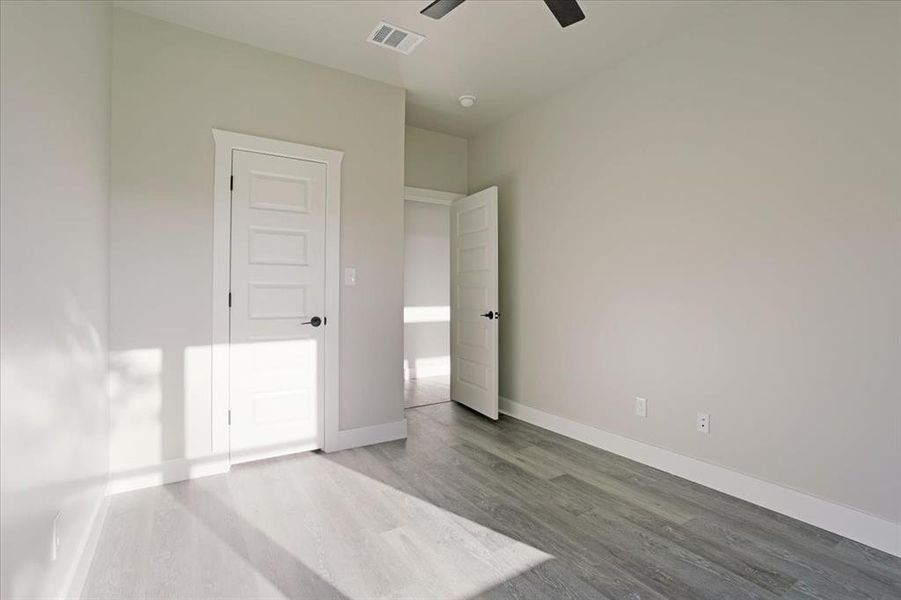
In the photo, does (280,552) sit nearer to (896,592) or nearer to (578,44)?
(896,592)

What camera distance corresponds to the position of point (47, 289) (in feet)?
4.66

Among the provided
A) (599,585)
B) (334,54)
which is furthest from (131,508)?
(334,54)

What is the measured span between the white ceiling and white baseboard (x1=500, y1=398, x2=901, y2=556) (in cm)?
278

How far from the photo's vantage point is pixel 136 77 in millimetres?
2693

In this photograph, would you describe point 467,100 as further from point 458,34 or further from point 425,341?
point 425,341

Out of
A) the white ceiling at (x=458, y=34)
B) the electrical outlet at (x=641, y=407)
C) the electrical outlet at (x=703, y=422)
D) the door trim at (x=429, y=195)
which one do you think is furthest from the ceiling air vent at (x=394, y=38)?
the electrical outlet at (x=703, y=422)

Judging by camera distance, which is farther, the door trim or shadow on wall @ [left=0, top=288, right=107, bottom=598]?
the door trim

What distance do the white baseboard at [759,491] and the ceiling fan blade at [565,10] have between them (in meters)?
2.61

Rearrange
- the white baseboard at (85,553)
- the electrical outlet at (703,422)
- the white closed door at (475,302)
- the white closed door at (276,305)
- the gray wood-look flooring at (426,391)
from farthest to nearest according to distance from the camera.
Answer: the gray wood-look flooring at (426,391), the white closed door at (475,302), the white closed door at (276,305), the electrical outlet at (703,422), the white baseboard at (85,553)

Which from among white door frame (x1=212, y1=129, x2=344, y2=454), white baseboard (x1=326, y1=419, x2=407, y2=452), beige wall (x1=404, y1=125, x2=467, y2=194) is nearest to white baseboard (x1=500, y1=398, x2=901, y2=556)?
white baseboard (x1=326, y1=419, x2=407, y2=452)

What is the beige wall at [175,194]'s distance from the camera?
8.66ft

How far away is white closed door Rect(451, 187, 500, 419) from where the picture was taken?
4086mm

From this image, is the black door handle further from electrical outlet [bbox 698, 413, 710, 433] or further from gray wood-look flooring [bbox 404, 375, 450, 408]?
electrical outlet [bbox 698, 413, 710, 433]

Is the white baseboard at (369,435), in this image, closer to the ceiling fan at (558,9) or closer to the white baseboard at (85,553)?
the white baseboard at (85,553)
